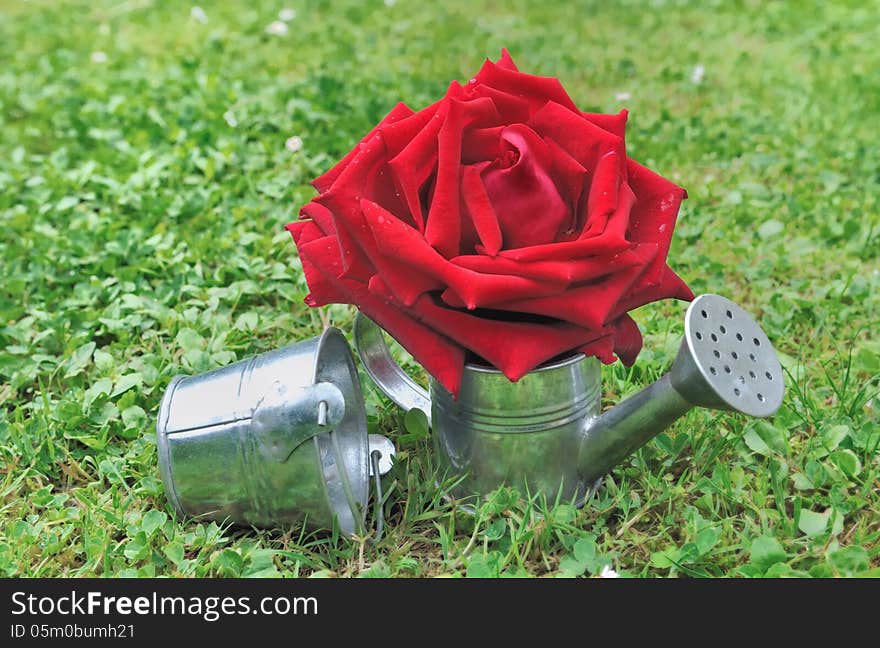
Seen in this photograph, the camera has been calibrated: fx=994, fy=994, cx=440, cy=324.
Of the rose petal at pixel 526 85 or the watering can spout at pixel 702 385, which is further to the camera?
the rose petal at pixel 526 85

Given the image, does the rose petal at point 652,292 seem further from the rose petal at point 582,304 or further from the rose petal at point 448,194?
the rose petal at point 448,194

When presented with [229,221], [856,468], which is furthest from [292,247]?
[856,468]

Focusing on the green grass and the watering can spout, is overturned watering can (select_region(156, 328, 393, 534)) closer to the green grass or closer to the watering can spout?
the green grass

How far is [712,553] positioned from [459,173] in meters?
0.65

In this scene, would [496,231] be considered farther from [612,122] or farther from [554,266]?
[612,122]

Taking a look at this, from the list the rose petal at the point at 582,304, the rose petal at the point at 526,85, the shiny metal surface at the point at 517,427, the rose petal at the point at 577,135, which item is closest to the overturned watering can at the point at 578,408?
the shiny metal surface at the point at 517,427

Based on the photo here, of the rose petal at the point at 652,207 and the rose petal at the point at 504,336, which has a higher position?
the rose petal at the point at 652,207

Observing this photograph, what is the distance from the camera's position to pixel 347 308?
2.10m

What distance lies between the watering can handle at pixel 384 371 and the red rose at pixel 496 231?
209 mm

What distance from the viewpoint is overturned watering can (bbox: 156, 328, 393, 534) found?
1338mm

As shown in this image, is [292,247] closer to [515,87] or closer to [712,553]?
[515,87]

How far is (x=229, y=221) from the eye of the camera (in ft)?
7.93

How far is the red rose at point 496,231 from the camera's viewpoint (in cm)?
124

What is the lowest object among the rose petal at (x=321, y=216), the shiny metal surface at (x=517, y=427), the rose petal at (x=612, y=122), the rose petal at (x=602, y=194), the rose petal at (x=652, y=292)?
→ the shiny metal surface at (x=517, y=427)
